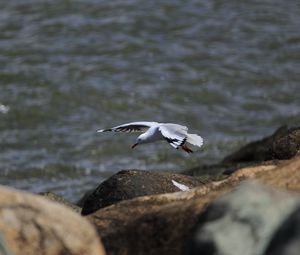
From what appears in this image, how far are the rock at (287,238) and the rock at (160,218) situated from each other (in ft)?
2.79

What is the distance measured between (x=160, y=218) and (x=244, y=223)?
716mm

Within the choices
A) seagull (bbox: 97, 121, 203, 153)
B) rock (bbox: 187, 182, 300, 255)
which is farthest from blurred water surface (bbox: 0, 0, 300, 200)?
rock (bbox: 187, 182, 300, 255)

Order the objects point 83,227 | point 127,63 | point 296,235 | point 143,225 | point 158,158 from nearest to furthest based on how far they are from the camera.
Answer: point 296,235
point 83,227
point 143,225
point 158,158
point 127,63

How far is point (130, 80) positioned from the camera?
50.5ft

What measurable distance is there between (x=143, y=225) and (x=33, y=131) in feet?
29.8

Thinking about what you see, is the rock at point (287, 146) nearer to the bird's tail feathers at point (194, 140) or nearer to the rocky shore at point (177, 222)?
the bird's tail feathers at point (194, 140)

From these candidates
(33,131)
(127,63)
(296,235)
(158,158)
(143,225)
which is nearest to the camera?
(296,235)

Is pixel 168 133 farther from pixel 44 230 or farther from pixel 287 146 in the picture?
pixel 44 230

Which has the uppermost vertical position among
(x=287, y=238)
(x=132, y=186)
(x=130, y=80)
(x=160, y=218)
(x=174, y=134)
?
(x=287, y=238)

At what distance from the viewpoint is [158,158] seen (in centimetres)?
1281

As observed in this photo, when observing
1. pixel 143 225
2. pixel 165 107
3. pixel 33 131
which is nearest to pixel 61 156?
pixel 33 131

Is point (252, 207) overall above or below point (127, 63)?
above

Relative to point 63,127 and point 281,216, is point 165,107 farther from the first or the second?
point 281,216

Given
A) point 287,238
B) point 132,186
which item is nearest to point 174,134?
A: point 132,186
